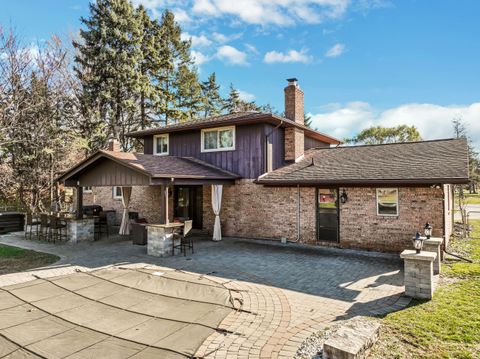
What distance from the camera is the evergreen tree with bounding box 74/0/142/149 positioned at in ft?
74.2

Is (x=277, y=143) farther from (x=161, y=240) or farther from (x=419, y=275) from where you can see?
(x=419, y=275)

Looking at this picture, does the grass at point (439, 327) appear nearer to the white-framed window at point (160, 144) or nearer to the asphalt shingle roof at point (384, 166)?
the asphalt shingle roof at point (384, 166)

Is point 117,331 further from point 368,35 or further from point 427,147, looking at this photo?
point 368,35

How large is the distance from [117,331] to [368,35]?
14149mm

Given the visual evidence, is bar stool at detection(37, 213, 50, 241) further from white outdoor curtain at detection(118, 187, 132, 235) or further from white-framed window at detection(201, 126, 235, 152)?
white-framed window at detection(201, 126, 235, 152)

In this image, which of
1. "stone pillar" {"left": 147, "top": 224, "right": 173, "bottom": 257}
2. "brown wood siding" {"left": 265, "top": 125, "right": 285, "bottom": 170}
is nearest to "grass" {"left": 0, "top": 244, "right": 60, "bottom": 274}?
"stone pillar" {"left": 147, "top": 224, "right": 173, "bottom": 257}

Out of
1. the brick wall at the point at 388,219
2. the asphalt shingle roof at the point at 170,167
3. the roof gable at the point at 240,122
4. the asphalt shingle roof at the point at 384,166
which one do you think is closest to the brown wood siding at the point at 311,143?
the roof gable at the point at 240,122

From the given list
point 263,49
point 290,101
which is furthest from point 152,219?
point 263,49

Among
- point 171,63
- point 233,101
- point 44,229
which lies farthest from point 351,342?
point 233,101

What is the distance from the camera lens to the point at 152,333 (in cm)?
446

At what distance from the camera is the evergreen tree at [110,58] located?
22.6 metres

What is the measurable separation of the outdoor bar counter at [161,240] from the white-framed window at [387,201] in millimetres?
6914

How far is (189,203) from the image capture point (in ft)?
48.3

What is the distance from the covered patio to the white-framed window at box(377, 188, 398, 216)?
5.69m
